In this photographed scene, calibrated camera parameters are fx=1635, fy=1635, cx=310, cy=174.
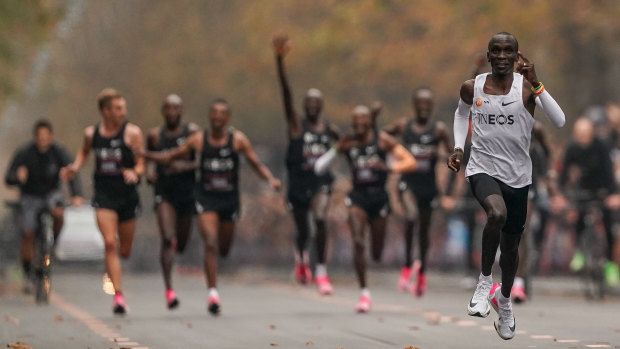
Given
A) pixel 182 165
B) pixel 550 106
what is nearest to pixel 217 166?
pixel 182 165

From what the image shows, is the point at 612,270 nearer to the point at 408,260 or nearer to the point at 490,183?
the point at 408,260

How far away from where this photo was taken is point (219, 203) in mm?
17250

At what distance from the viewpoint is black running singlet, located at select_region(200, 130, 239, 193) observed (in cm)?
1717

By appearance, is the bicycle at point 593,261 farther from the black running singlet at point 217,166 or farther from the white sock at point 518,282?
the black running singlet at point 217,166

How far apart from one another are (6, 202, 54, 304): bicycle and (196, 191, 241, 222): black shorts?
2.69 m

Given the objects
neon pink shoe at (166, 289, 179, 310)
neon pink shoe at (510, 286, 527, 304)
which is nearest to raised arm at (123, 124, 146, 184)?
neon pink shoe at (166, 289, 179, 310)

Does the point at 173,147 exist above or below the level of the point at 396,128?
below

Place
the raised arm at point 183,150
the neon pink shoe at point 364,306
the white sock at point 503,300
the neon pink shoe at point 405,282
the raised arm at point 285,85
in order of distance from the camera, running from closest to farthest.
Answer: the white sock at point 503,300, the raised arm at point 183,150, the neon pink shoe at point 364,306, the raised arm at point 285,85, the neon pink shoe at point 405,282

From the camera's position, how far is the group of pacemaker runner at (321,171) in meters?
12.2

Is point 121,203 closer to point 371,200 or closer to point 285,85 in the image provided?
point 285,85

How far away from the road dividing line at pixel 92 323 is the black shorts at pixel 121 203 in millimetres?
1127

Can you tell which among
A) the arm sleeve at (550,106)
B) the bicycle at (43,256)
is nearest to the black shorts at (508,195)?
the arm sleeve at (550,106)

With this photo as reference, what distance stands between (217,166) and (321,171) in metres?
1.72

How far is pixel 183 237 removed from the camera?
1820cm
